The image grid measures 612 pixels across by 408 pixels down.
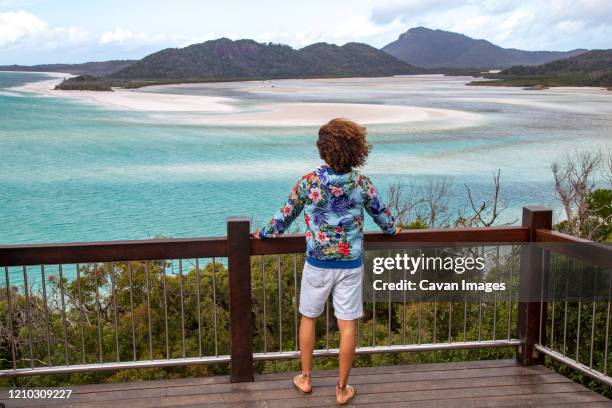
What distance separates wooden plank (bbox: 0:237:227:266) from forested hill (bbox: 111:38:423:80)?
488 ft

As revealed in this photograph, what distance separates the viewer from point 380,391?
4.13 metres

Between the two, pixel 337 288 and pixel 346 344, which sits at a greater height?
pixel 337 288

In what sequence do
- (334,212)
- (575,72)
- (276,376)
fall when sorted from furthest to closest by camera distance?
(575,72)
(276,376)
(334,212)

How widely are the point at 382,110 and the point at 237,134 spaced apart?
97.6 feet

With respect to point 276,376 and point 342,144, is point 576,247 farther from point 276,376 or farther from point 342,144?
point 276,376

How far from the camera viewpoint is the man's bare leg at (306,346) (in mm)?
3859

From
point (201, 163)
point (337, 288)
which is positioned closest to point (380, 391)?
point (337, 288)

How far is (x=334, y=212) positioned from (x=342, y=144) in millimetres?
366

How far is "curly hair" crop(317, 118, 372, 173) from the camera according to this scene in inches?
138

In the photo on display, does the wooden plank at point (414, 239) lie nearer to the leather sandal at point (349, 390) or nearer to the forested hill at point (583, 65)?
the leather sandal at point (349, 390)

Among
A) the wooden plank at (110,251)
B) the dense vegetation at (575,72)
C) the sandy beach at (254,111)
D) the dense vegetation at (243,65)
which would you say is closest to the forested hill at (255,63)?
the dense vegetation at (243,65)

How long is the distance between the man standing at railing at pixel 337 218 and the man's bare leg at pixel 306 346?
0.04 ft

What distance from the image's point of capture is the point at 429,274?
445 centimetres

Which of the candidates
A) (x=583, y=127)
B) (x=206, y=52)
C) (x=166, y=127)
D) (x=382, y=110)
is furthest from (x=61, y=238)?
(x=206, y=52)
